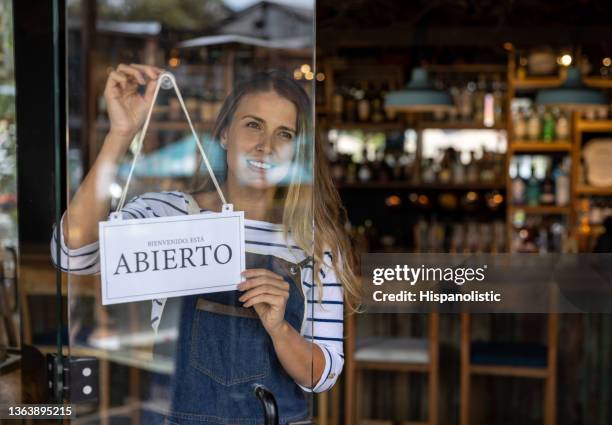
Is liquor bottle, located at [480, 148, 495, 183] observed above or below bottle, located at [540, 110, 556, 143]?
below

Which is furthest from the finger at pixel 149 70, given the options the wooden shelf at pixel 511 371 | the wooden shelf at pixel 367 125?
the wooden shelf at pixel 367 125

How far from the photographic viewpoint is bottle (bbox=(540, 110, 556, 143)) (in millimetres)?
6891

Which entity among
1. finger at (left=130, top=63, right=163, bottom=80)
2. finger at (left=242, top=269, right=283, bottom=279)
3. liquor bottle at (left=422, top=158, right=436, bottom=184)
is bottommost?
finger at (left=242, top=269, right=283, bottom=279)

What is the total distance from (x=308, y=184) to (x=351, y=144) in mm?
4754

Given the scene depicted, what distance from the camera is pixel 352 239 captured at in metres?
2.76

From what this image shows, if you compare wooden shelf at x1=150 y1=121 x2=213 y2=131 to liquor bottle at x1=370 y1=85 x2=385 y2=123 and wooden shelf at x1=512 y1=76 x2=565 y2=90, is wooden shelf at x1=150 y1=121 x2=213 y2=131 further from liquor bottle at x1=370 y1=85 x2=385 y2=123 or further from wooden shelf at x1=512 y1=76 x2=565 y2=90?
wooden shelf at x1=512 y1=76 x2=565 y2=90

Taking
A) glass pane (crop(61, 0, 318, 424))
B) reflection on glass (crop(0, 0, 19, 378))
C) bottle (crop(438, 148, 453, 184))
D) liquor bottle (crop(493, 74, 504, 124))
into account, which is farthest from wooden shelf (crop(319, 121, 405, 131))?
glass pane (crop(61, 0, 318, 424))

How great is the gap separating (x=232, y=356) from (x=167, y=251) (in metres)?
0.32

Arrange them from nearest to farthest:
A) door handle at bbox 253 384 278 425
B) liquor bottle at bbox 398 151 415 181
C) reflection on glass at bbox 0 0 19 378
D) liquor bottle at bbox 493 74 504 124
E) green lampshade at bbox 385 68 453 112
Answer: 1. door handle at bbox 253 384 278 425
2. reflection on glass at bbox 0 0 19 378
3. green lampshade at bbox 385 68 453 112
4. liquor bottle at bbox 493 74 504 124
5. liquor bottle at bbox 398 151 415 181

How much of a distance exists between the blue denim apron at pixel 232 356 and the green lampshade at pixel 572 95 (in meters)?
3.72

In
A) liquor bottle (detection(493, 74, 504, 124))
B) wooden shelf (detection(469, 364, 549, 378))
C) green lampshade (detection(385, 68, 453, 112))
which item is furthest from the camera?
liquor bottle (detection(493, 74, 504, 124))

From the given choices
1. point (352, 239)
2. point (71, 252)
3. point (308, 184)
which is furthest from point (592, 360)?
point (71, 252)

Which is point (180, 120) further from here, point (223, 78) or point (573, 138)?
point (573, 138)

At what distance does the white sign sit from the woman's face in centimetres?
11
